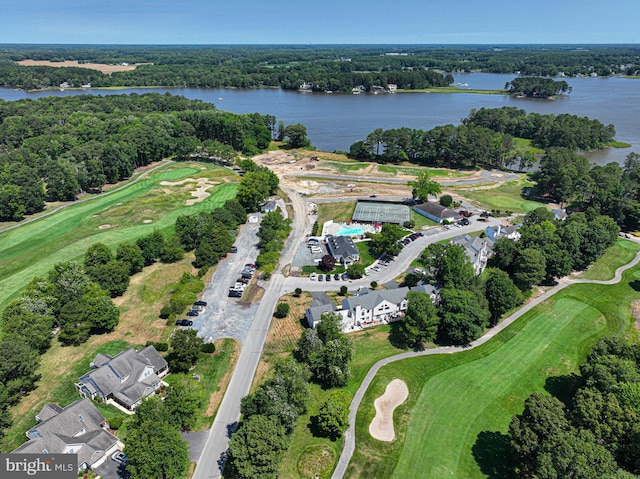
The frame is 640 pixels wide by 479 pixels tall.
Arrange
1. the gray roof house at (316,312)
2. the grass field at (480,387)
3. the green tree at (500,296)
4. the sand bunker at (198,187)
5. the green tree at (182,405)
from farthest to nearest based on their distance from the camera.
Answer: the sand bunker at (198,187), the green tree at (500,296), the gray roof house at (316,312), the green tree at (182,405), the grass field at (480,387)

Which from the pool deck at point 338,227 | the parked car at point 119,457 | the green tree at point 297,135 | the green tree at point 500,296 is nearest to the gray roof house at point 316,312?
the green tree at point 500,296

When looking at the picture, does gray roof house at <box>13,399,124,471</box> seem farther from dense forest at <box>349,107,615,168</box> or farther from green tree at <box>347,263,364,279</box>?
dense forest at <box>349,107,615,168</box>

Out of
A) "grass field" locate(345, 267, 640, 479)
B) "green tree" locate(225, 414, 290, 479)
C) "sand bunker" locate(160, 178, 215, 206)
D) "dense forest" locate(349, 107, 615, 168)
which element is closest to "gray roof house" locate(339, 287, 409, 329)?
"grass field" locate(345, 267, 640, 479)

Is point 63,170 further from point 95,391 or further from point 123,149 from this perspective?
point 95,391

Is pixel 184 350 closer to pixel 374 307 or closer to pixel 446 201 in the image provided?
pixel 374 307

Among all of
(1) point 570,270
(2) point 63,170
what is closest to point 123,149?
(2) point 63,170

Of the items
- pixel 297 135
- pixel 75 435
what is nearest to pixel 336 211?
pixel 297 135

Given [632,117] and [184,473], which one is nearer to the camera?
[184,473]

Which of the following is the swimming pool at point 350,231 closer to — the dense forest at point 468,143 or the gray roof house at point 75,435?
the gray roof house at point 75,435
